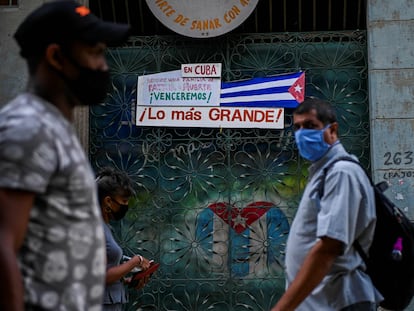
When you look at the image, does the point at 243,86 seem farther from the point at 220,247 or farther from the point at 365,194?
the point at 365,194

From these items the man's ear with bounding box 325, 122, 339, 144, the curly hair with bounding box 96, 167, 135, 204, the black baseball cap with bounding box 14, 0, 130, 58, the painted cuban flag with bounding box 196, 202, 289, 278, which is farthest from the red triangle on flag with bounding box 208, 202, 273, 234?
the black baseball cap with bounding box 14, 0, 130, 58

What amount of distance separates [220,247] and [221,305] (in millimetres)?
539

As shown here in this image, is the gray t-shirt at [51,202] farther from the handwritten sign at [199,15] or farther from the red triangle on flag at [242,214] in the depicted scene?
the handwritten sign at [199,15]

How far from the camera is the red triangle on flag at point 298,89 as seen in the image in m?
8.41

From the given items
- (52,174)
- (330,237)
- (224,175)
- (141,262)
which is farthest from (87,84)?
(224,175)

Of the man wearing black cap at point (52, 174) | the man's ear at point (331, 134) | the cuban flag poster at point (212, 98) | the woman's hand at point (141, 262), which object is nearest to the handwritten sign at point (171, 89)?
the cuban flag poster at point (212, 98)

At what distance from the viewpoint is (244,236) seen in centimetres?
830

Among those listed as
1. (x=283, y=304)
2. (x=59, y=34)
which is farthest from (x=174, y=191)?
(x=59, y=34)

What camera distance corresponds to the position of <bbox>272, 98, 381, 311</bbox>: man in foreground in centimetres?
393

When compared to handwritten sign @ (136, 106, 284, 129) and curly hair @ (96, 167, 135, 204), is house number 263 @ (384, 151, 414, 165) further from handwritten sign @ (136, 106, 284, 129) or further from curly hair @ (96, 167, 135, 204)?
curly hair @ (96, 167, 135, 204)

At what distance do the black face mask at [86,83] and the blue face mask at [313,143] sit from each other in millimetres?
1810

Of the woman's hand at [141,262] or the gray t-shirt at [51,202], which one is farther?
the woman's hand at [141,262]

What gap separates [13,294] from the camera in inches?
86.2

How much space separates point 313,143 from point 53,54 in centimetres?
195
